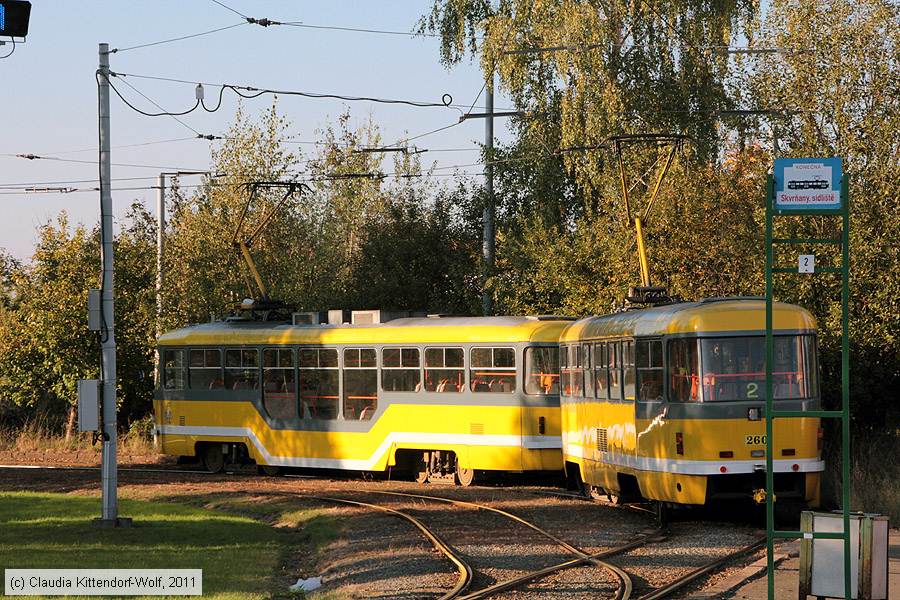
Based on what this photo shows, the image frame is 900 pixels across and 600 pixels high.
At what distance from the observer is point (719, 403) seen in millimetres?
17641

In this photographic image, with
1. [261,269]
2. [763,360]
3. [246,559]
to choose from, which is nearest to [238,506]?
[246,559]

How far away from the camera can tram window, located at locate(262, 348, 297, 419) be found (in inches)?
1097

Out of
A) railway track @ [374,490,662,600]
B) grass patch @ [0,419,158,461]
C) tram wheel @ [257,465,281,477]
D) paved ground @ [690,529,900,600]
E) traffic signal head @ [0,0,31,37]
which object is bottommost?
grass patch @ [0,419,158,461]

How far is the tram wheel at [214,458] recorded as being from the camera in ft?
98.2

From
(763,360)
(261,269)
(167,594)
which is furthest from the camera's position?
(261,269)

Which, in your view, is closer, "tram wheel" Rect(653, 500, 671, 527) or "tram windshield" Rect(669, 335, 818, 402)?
"tram windshield" Rect(669, 335, 818, 402)

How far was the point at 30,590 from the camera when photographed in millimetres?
13461

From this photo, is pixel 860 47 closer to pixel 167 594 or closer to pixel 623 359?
pixel 623 359

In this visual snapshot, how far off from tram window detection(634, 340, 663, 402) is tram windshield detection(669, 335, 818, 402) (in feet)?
1.44

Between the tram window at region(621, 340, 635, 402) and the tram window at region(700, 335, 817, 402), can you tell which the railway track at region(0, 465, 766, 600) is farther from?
the tram window at region(621, 340, 635, 402)

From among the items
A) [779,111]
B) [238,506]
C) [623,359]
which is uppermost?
[779,111]

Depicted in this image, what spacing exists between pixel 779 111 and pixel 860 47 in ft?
5.43

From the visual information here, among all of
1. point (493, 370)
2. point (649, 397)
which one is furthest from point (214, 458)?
point (649, 397)

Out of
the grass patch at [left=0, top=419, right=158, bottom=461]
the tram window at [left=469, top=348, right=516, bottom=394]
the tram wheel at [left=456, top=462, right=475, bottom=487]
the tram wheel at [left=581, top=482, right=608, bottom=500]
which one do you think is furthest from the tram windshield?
the grass patch at [left=0, top=419, right=158, bottom=461]
